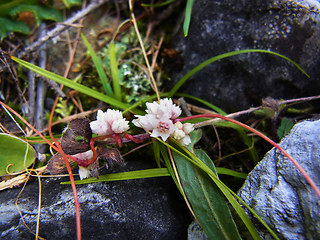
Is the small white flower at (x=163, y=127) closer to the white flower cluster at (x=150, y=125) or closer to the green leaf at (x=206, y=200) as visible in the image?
the white flower cluster at (x=150, y=125)

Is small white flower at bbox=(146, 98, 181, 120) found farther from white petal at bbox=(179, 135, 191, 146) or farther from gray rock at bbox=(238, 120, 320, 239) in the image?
gray rock at bbox=(238, 120, 320, 239)

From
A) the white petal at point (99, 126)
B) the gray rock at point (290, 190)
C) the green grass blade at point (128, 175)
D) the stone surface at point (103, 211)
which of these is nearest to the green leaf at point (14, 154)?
the stone surface at point (103, 211)

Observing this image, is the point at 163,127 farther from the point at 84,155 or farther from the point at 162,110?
the point at 84,155

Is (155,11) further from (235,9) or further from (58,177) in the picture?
(58,177)

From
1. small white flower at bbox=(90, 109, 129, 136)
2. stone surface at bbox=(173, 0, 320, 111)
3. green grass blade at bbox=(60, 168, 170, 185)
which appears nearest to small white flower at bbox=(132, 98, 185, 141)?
small white flower at bbox=(90, 109, 129, 136)

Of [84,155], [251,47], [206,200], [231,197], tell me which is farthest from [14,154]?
[251,47]

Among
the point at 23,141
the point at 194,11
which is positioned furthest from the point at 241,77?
the point at 23,141
